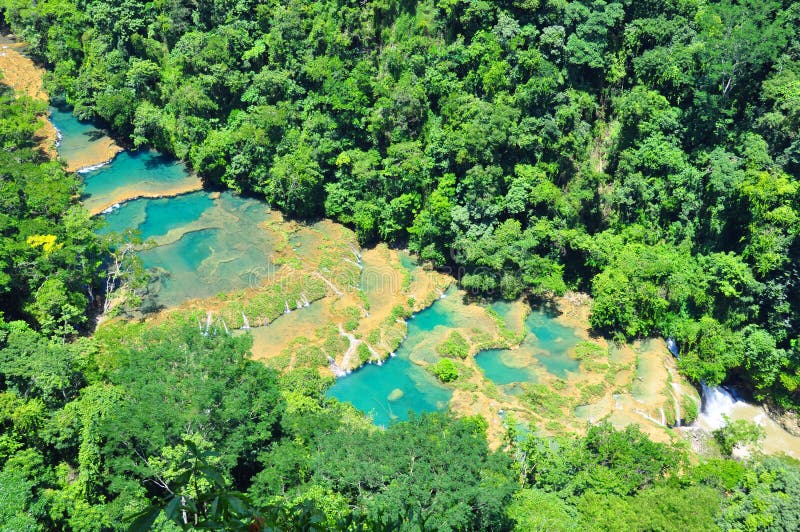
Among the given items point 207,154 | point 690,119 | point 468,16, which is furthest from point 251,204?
point 690,119

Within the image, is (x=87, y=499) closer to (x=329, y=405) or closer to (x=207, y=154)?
(x=329, y=405)

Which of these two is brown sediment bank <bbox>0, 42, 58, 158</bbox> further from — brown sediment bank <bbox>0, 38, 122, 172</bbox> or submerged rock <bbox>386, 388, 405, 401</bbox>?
submerged rock <bbox>386, 388, 405, 401</bbox>

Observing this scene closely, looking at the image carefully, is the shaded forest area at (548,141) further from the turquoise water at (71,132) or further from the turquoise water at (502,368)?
the turquoise water at (71,132)

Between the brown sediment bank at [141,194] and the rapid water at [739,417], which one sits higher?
the rapid water at [739,417]

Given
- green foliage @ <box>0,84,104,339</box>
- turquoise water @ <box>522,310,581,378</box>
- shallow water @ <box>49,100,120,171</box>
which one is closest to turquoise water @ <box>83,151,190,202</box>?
shallow water @ <box>49,100,120,171</box>

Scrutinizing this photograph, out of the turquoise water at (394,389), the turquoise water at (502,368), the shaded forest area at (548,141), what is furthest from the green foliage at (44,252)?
the turquoise water at (502,368)

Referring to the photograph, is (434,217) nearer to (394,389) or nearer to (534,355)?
(534,355)
